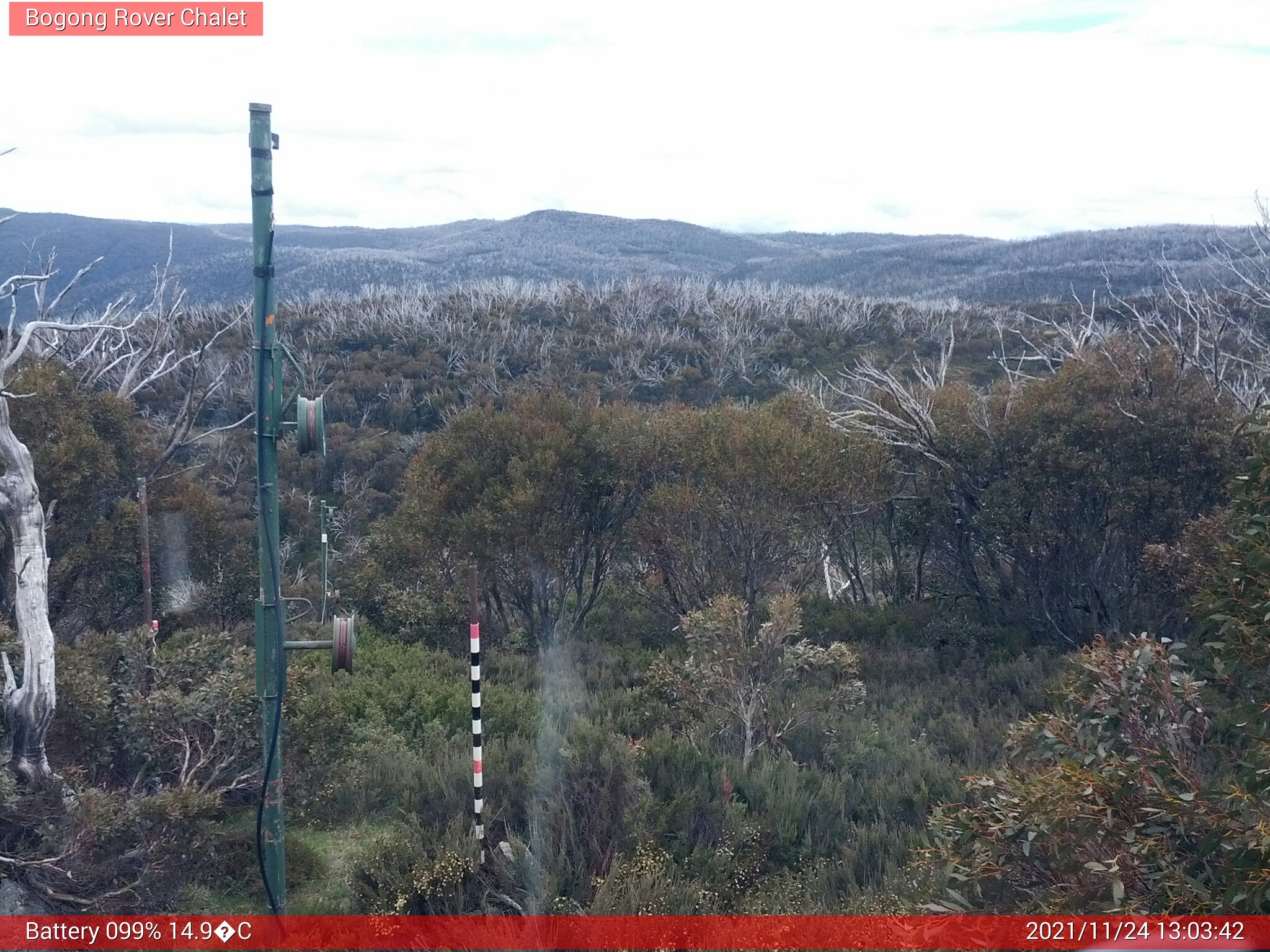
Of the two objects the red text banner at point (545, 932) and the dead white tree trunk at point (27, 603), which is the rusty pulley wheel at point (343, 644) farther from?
the dead white tree trunk at point (27, 603)

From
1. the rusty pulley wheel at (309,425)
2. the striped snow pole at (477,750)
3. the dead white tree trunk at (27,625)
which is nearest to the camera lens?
the rusty pulley wheel at (309,425)

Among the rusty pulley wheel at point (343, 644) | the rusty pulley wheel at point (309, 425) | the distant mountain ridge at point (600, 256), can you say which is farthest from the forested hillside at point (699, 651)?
the distant mountain ridge at point (600, 256)

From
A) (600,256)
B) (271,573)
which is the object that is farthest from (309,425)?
(600,256)

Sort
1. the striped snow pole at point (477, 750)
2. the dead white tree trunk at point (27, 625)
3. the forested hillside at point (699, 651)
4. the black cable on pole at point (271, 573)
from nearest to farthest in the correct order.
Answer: the forested hillside at point (699, 651) → the black cable on pole at point (271, 573) → the striped snow pole at point (477, 750) → the dead white tree trunk at point (27, 625)

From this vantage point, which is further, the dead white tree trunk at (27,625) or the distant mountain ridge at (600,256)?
the distant mountain ridge at (600,256)

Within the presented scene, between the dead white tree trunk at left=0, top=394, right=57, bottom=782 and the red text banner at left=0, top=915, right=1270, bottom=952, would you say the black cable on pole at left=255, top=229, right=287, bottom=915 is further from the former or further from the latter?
the dead white tree trunk at left=0, top=394, right=57, bottom=782
